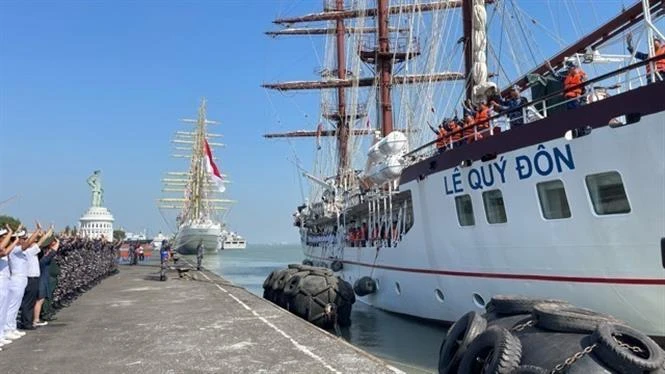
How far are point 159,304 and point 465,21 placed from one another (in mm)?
12615

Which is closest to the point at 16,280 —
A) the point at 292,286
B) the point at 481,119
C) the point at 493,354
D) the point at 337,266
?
the point at 292,286

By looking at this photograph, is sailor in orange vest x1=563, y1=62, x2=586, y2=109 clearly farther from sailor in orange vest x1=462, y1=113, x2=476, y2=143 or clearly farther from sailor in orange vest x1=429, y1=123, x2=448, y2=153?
sailor in orange vest x1=429, y1=123, x2=448, y2=153

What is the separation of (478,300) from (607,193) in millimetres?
4012

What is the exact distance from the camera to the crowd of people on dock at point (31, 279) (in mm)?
8484

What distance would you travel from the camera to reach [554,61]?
13.8 metres

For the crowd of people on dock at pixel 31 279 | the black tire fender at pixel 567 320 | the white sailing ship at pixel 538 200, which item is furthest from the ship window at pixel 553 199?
the crowd of people on dock at pixel 31 279

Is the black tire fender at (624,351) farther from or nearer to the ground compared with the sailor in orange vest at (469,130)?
nearer to the ground

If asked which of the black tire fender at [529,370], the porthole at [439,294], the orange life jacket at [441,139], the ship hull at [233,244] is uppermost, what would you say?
the orange life jacket at [441,139]

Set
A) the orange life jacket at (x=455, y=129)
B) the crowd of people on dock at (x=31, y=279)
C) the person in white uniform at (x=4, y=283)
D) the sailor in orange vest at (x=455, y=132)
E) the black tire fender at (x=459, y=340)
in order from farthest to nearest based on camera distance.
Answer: the orange life jacket at (x=455, y=129)
the sailor in orange vest at (x=455, y=132)
the crowd of people on dock at (x=31, y=279)
the person in white uniform at (x=4, y=283)
the black tire fender at (x=459, y=340)

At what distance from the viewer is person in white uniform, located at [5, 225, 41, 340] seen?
8789 mm

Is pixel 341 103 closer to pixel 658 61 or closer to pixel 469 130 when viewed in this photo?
pixel 469 130

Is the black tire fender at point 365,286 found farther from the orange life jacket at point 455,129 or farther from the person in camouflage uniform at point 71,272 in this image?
the person in camouflage uniform at point 71,272

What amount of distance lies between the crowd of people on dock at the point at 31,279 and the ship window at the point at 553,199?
28.7 feet

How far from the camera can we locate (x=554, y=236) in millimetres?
9477
